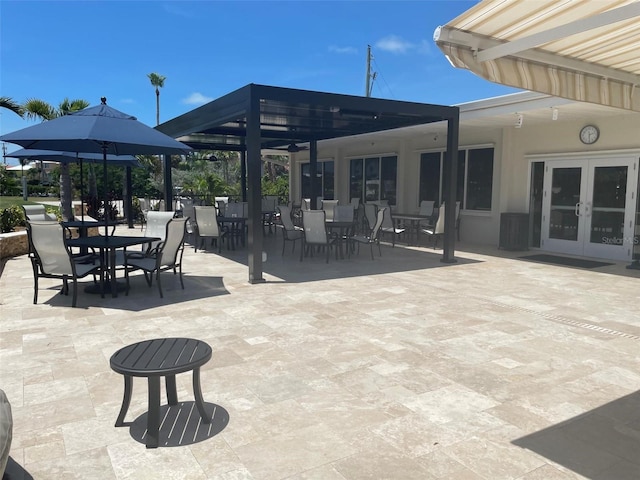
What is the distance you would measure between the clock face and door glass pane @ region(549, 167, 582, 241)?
584 mm

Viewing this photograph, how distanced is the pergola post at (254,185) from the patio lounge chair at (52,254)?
2.16 metres

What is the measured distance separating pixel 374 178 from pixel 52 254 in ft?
37.1

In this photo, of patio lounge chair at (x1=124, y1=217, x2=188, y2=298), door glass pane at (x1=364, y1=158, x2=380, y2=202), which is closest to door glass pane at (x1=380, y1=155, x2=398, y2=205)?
door glass pane at (x1=364, y1=158, x2=380, y2=202)

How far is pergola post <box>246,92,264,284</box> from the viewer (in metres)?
6.46

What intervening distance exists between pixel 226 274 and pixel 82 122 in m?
2.99

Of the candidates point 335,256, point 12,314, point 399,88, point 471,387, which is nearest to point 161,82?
point 399,88

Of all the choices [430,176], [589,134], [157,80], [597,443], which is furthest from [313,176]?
[157,80]

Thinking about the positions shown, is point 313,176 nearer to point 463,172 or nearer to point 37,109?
point 463,172

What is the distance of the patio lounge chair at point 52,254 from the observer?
5.20 metres

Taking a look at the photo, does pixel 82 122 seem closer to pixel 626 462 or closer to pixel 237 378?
pixel 237 378

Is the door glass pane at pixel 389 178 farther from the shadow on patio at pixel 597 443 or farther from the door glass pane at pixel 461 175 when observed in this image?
the shadow on patio at pixel 597 443

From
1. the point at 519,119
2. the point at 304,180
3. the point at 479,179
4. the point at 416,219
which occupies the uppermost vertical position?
the point at 519,119

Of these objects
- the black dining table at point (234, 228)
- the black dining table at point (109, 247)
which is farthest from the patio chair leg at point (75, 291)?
the black dining table at point (234, 228)

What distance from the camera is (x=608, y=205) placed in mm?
9070
